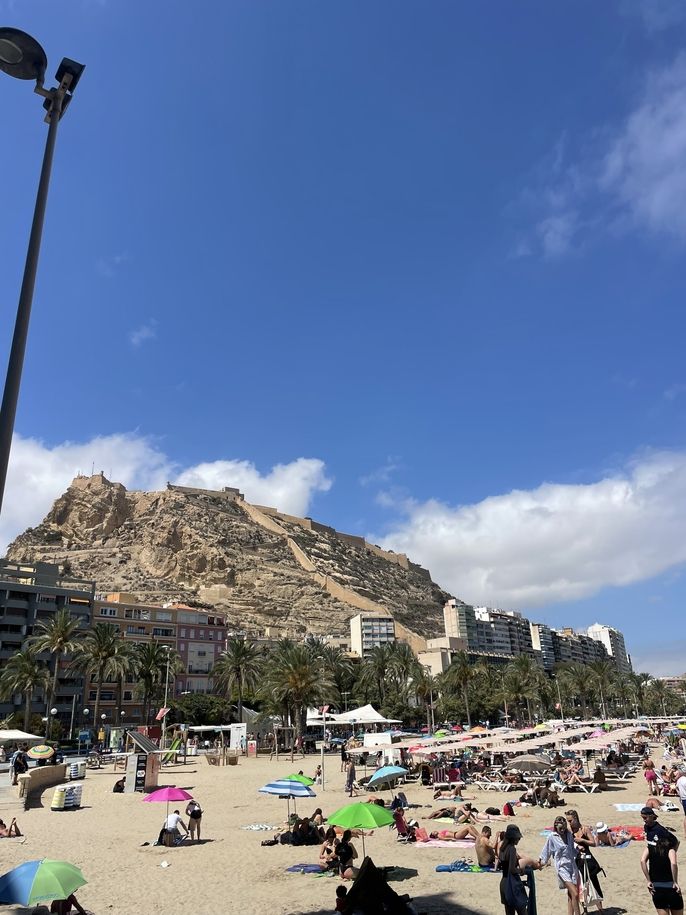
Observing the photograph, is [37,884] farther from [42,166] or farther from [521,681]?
[521,681]

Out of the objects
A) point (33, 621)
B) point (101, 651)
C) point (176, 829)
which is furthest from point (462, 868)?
point (33, 621)

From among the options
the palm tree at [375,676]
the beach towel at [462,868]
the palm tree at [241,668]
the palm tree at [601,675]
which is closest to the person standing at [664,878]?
the beach towel at [462,868]

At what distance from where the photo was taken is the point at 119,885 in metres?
11.8

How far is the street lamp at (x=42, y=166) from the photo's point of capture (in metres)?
5.04

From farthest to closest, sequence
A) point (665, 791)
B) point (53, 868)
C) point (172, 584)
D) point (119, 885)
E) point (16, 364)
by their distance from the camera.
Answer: point (172, 584)
point (665, 791)
point (119, 885)
point (53, 868)
point (16, 364)

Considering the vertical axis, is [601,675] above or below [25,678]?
below

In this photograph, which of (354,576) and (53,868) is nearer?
(53,868)

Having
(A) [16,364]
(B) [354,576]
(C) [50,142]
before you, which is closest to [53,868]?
(A) [16,364]

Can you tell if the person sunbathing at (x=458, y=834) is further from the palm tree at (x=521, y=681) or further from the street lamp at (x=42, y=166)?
the palm tree at (x=521, y=681)

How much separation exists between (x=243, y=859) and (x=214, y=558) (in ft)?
383

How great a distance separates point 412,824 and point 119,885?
22.6 feet

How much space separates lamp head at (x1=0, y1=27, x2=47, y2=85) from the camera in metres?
5.35

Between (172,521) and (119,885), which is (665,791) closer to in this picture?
(119,885)

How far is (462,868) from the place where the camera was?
1191 centimetres
